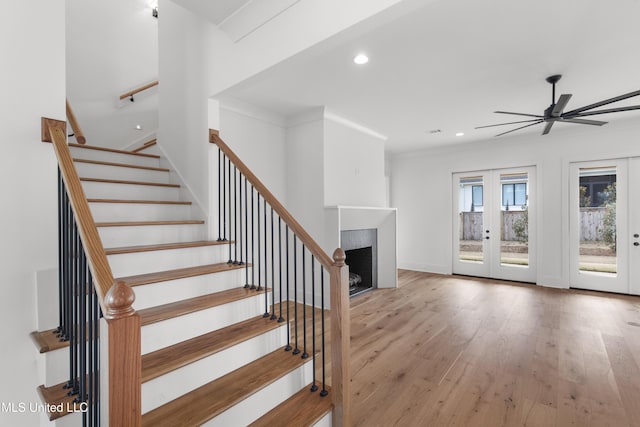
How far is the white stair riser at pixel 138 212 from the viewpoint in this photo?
2.54 meters

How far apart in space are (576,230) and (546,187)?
865 mm

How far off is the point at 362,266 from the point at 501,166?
3.39 metres

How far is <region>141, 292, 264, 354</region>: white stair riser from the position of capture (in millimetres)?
1778

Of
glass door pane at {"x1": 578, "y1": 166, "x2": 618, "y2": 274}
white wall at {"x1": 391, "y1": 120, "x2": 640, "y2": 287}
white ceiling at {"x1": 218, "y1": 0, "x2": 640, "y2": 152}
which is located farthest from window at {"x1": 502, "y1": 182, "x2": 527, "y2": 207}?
white ceiling at {"x1": 218, "y1": 0, "x2": 640, "y2": 152}

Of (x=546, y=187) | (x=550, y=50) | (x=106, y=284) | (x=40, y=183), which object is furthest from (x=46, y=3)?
(x=546, y=187)

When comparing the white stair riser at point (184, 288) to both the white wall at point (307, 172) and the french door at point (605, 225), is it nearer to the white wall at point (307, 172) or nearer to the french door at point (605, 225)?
the white wall at point (307, 172)

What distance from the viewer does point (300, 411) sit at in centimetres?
176

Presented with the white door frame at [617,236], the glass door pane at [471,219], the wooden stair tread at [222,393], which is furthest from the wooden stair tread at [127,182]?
the white door frame at [617,236]

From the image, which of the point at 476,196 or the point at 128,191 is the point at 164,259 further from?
the point at 476,196

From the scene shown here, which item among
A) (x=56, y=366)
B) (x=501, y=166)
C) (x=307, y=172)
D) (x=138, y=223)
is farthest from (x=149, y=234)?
(x=501, y=166)

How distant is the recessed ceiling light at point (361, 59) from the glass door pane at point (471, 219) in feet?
14.6

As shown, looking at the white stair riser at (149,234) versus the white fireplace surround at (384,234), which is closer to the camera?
the white stair riser at (149,234)

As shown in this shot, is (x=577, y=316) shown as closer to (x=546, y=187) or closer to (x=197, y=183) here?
(x=546, y=187)

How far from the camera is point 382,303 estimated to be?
14.6 ft
